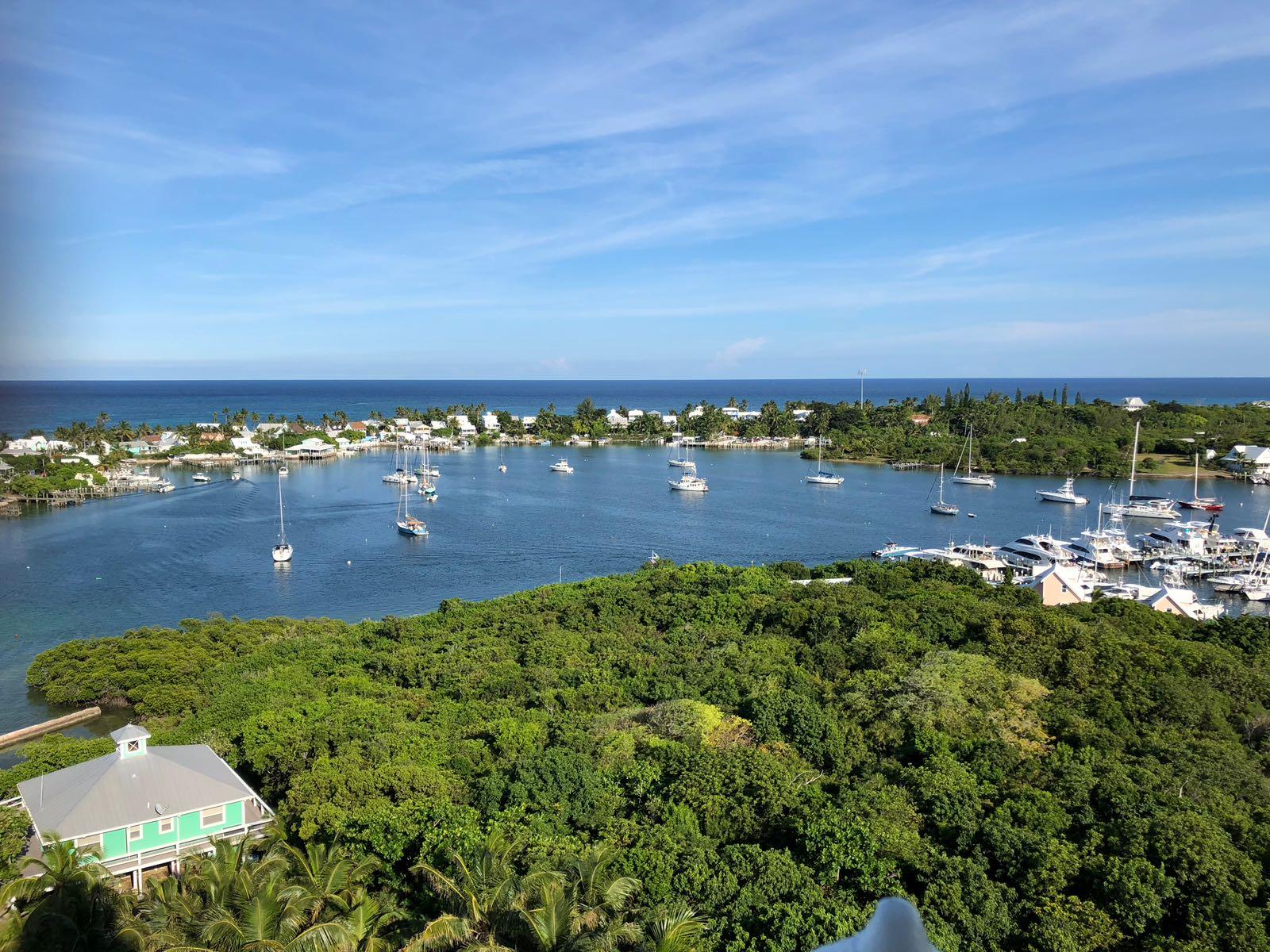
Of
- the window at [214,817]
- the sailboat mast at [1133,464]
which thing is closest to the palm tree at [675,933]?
the window at [214,817]

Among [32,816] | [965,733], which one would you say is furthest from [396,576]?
[965,733]

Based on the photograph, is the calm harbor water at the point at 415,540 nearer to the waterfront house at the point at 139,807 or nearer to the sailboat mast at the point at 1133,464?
the sailboat mast at the point at 1133,464

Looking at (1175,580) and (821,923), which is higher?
(821,923)

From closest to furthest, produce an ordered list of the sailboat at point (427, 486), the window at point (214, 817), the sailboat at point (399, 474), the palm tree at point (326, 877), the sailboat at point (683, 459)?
the palm tree at point (326, 877)
the window at point (214, 817)
the sailboat at point (427, 486)
the sailboat at point (399, 474)
the sailboat at point (683, 459)

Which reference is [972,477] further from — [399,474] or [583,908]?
[583,908]

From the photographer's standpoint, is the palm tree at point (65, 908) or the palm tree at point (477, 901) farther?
the palm tree at point (65, 908)

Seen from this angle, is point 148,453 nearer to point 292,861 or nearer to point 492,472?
point 492,472
